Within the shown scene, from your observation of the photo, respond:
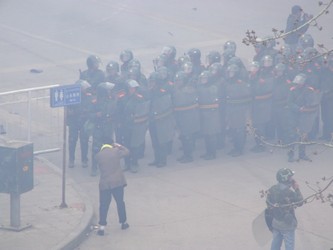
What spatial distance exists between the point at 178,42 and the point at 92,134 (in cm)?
1068

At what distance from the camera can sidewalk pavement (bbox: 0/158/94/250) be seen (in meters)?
13.5

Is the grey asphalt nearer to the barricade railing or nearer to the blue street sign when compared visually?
the barricade railing

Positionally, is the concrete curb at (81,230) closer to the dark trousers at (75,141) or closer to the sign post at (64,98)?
the sign post at (64,98)

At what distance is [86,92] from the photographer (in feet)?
55.9

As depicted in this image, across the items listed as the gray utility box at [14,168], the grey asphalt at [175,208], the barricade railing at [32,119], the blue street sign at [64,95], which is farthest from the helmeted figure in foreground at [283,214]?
the barricade railing at [32,119]

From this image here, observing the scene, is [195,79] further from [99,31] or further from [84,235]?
[99,31]

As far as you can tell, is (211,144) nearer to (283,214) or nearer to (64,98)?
(64,98)

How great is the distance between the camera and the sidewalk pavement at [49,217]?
13539 mm

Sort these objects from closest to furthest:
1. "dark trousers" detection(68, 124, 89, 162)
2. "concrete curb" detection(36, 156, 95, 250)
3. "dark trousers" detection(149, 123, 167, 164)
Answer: "concrete curb" detection(36, 156, 95, 250) → "dark trousers" detection(68, 124, 89, 162) → "dark trousers" detection(149, 123, 167, 164)

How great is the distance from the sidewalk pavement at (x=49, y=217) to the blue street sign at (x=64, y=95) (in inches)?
61.6

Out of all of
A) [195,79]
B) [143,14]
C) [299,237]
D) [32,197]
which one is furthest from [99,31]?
[299,237]

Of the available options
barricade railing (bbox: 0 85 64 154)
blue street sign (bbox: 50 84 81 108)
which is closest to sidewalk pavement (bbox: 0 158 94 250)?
barricade railing (bbox: 0 85 64 154)

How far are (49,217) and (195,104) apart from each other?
A: 13.8ft

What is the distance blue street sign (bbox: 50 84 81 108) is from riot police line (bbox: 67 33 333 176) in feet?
5.62
